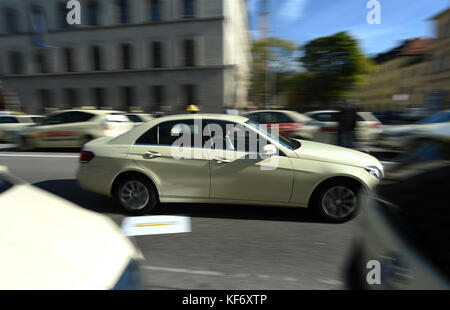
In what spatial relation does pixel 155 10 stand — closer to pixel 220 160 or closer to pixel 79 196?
pixel 79 196

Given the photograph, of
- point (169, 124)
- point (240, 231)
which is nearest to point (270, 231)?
point (240, 231)

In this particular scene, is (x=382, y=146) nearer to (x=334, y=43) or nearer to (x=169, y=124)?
(x=169, y=124)

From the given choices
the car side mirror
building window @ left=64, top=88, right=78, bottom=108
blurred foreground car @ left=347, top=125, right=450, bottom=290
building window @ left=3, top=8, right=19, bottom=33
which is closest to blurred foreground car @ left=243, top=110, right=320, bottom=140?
the car side mirror

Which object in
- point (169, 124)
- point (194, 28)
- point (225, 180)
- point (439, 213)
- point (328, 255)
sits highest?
point (194, 28)

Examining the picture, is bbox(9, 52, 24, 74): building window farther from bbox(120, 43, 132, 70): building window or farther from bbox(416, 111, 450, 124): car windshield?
bbox(416, 111, 450, 124): car windshield

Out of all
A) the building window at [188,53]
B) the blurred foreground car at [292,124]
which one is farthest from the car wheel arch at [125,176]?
the building window at [188,53]

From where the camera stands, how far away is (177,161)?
13.8 ft

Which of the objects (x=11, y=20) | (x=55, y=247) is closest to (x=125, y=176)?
(x=55, y=247)

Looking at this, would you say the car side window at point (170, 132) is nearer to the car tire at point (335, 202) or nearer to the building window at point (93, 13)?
the car tire at point (335, 202)

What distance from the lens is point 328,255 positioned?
10.6ft

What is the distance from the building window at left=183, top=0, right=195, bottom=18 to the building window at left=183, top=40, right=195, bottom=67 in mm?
2324

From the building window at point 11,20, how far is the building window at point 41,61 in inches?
139

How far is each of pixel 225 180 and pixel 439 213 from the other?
289cm

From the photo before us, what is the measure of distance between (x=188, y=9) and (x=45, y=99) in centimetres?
1815
